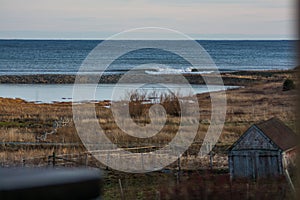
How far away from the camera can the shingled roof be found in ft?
45.0

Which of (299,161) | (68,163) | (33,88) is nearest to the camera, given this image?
(299,161)

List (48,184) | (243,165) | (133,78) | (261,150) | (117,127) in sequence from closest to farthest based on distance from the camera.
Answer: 1. (48,184)
2. (261,150)
3. (243,165)
4. (117,127)
5. (133,78)

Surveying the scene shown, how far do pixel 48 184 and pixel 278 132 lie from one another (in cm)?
1321

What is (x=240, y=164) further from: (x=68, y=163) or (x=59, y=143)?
(x=59, y=143)

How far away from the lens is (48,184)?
1341 millimetres

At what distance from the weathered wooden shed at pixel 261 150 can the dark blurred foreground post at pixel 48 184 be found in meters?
12.2

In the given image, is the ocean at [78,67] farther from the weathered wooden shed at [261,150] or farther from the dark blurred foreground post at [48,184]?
the dark blurred foreground post at [48,184]

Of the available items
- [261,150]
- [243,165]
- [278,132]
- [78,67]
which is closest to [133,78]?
[78,67]

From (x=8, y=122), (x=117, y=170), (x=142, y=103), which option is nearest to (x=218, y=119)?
(x=142, y=103)

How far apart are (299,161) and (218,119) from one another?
30.6 meters

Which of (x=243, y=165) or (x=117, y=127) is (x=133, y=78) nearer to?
(x=117, y=127)

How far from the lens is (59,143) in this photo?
23.6 metres

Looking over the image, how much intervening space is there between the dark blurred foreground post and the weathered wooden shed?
1224cm

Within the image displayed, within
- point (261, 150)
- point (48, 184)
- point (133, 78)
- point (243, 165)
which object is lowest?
point (243, 165)
